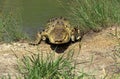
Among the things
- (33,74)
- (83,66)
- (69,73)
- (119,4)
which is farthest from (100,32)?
(33,74)

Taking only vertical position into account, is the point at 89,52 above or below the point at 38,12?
below

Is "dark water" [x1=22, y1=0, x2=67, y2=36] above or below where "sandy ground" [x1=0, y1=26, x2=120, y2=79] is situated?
above

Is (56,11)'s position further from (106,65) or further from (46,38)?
(106,65)

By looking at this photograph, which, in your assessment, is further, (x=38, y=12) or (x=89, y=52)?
(x=38, y=12)

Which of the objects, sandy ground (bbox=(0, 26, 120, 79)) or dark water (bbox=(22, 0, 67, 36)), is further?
dark water (bbox=(22, 0, 67, 36))
